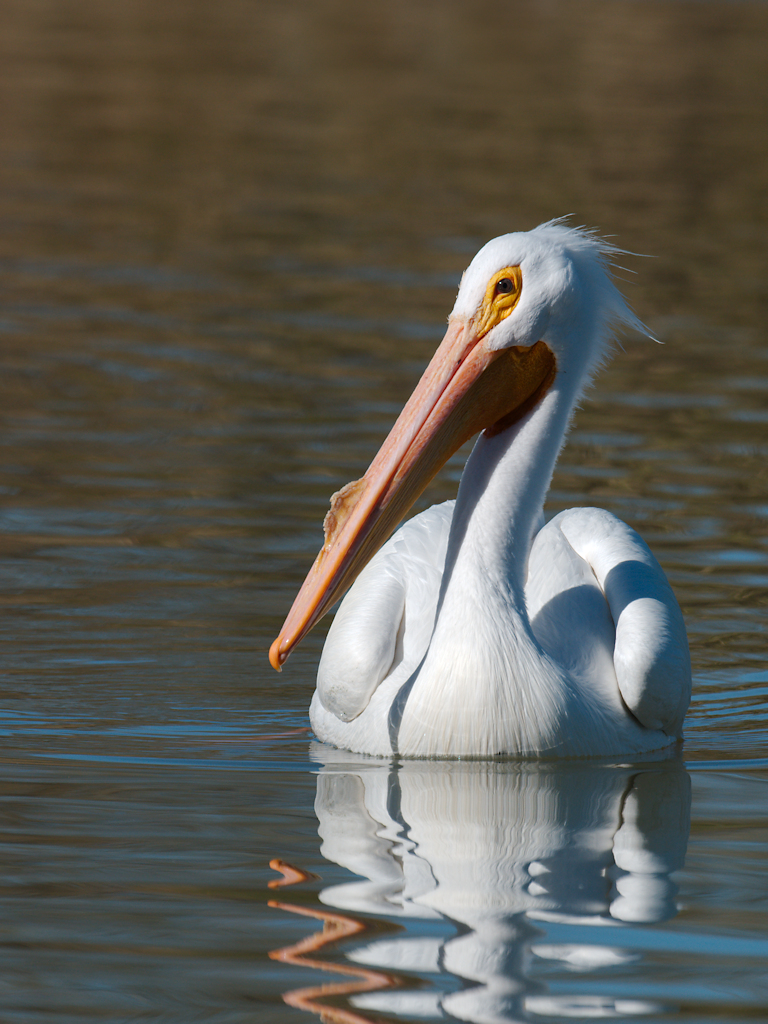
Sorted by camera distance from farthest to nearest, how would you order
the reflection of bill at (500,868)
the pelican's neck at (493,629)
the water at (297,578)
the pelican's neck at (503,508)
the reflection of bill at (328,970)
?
the pelican's neck at (503,508)
the pelican's neck at (493,629)
the water at (297,578)
the reflection of bill at (500,868)
the reflection of bill at (328,970)

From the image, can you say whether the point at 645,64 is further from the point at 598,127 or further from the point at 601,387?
the point at 601,387

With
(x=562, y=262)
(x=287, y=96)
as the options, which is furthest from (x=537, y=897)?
(x=287, y=96)

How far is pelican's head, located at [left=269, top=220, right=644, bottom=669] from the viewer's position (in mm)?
4652

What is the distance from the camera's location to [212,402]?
9.08 meters

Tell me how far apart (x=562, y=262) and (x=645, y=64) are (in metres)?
25.0

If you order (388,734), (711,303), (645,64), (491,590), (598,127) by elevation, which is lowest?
(388,734)

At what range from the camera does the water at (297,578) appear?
3.52 m

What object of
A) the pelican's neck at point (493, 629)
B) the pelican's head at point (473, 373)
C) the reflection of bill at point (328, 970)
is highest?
the pelican's head at point (473, 373)

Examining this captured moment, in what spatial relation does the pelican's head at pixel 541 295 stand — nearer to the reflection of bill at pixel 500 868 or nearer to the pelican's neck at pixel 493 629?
the pelican's neck at pixel 493 629

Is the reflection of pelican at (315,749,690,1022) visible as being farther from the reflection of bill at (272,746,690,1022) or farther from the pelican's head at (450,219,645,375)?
the pelican's head at (450,219,645,375)

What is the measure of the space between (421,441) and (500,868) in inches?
48.1

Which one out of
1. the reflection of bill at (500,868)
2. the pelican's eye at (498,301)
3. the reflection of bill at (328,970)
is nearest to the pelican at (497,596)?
the pelican's eye at (498,301)

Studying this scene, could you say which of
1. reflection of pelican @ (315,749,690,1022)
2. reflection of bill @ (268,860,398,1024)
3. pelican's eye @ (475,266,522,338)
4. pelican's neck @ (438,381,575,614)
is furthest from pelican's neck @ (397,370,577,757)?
reflection of bill @ (268,860,398,1024)

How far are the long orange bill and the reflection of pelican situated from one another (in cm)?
58
